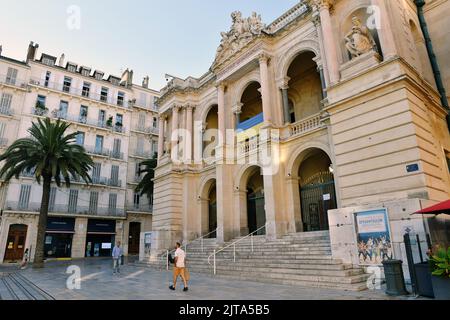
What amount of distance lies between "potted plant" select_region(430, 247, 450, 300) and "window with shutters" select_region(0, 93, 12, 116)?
120 ft

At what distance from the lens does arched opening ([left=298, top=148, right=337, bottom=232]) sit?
15961 millimetres

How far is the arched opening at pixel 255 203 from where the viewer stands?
773 inches

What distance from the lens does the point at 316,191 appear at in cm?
1658

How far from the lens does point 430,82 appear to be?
554 inches

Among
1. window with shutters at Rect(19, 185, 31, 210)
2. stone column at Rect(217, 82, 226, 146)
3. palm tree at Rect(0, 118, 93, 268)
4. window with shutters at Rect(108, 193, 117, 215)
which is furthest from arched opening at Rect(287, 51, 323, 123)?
window with shutters at Rect(19, 185, 31, 210)

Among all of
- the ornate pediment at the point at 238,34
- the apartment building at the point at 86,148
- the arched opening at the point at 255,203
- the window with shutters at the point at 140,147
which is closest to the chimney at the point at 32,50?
the apartment building at the point at 86,148

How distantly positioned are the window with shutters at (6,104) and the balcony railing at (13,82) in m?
1.23

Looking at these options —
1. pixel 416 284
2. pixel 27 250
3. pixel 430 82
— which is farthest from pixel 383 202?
pixel 27 250

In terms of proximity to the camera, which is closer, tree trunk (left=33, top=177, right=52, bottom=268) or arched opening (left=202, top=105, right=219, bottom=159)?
tree trunk (left=33, top=177, right=52, bottom=268)

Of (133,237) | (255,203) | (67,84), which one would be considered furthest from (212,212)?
(67,84)

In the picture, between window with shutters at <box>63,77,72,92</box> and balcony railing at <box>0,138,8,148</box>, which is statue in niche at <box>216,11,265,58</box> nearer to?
window with shutters at <box>63,77,72,92</box>

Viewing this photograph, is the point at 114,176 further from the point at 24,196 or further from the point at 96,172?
the point at 24,196

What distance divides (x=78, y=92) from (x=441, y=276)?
3799 cm

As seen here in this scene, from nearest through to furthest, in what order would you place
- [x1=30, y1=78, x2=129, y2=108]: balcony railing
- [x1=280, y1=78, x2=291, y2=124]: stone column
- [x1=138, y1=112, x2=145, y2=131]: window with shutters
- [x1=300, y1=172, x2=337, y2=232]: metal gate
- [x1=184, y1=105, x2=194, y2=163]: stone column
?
[x1=300, y1=172, x2=337, y2=232]: metal gate < [x1=280, y1=78, x2=291, y2=124]: stone column < [x1=184, y1=105, x2=194, y2=163]: stone column < [x1=30, y1=78, x2=129, y2=108]: balcony railing < [x1=138, y1=112, x2=145, y2=131]: window with shutters
